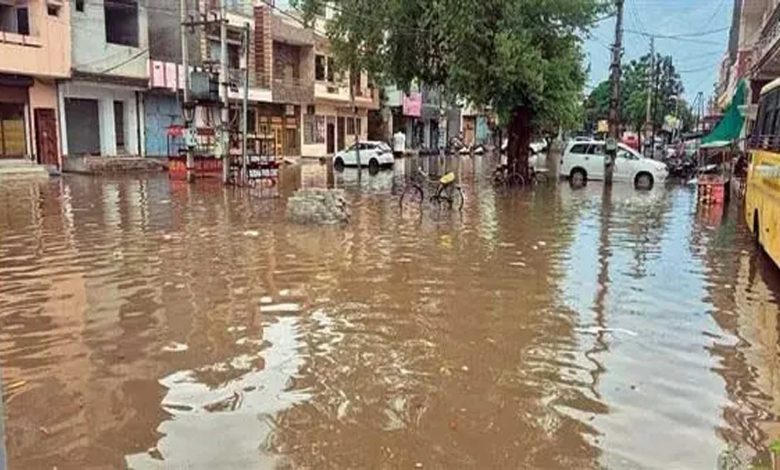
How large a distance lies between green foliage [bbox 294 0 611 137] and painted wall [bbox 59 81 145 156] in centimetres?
1061

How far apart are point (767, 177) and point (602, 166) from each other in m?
19.9

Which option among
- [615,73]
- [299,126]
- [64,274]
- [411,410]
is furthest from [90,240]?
[299,126]

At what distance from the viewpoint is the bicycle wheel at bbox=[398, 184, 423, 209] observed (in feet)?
62.7

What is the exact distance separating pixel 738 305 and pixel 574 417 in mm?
4532

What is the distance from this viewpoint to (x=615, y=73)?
29.8 metres

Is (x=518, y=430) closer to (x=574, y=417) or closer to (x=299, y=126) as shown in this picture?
(x=574, y=417)

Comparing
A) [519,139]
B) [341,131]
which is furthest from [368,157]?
[341,131]

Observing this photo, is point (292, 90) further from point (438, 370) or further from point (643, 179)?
point (438, 370)

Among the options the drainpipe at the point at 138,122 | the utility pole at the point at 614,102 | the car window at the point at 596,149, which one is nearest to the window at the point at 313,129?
the drainpipe at the point at 138,122

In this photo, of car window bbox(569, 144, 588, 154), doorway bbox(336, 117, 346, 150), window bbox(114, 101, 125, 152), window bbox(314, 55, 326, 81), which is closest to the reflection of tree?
car window bbox(569, 144, 588, 154)

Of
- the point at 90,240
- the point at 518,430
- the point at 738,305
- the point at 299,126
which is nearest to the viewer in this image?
the point at 518,430

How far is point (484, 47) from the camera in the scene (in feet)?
83.2

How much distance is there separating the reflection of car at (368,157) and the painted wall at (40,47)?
45.2 feet

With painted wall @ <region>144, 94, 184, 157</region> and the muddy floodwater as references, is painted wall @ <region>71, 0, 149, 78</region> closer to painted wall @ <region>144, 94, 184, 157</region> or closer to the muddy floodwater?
painted wall @ <region>144, 94, 184, 157</region>
